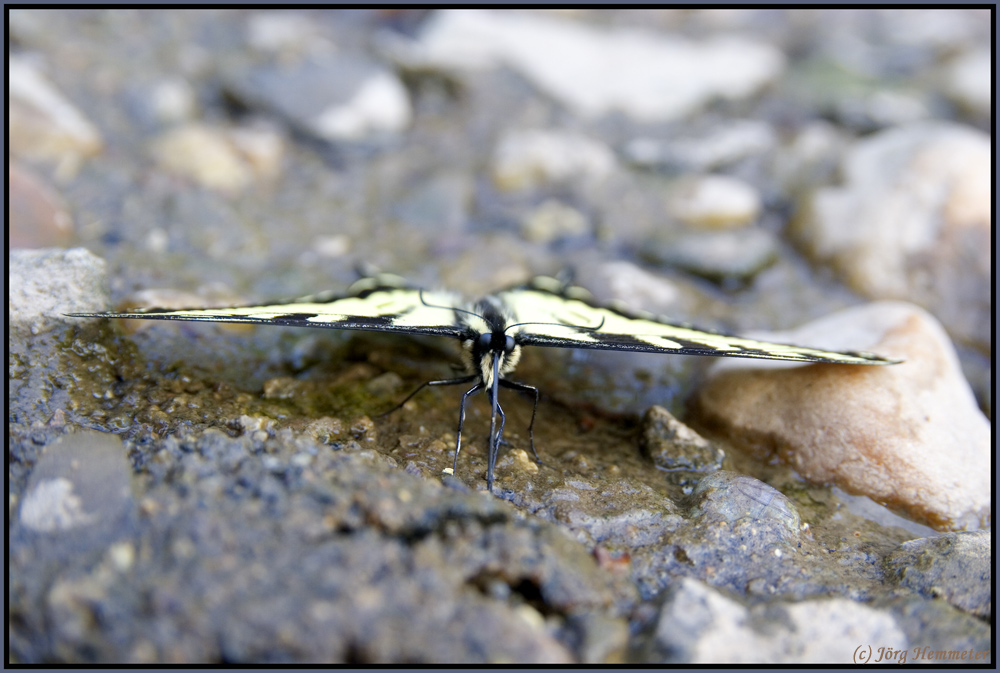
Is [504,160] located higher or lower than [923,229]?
higher

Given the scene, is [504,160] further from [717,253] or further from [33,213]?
[33,213]

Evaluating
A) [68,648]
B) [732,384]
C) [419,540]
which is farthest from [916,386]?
[68,648]

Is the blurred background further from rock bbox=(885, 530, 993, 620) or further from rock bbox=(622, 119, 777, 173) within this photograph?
rock bbox=(885, 530, 993, 620)

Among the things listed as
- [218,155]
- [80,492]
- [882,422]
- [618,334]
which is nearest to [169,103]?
[218,155]

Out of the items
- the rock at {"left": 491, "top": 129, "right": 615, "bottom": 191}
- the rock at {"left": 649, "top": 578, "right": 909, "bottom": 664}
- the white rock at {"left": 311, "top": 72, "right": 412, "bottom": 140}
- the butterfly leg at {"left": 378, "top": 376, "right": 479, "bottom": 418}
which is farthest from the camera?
the white rock at {"left": 311, "top": 72, "right": 412, "bottom": 140}

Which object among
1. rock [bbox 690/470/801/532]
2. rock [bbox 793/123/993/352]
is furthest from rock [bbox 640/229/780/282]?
rock [bbox 690/470/801/532]

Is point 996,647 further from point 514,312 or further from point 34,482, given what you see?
point 34,482
